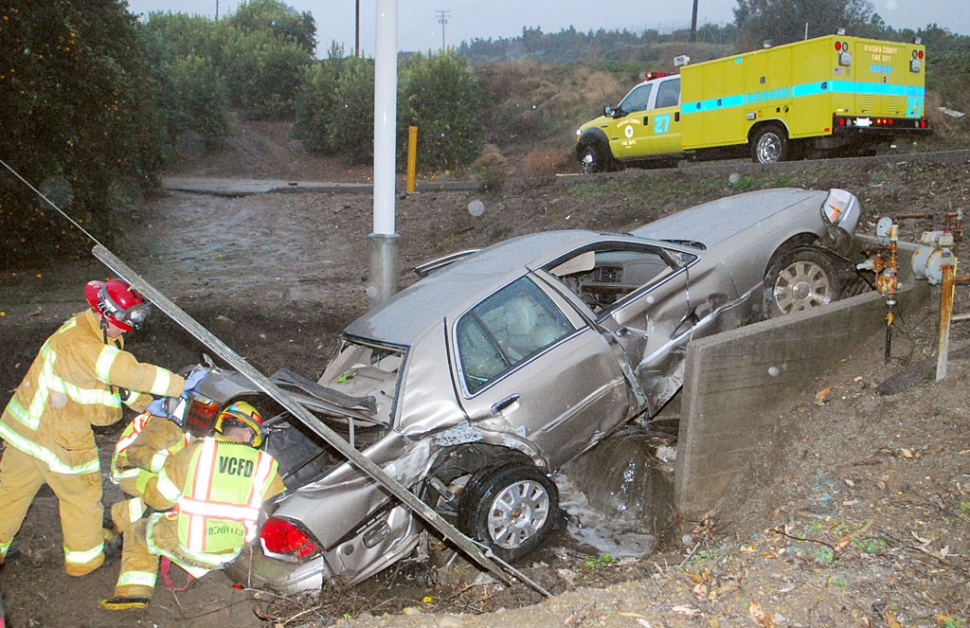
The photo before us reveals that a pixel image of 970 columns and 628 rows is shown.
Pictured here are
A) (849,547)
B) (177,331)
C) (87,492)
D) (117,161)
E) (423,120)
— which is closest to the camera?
(849,547)

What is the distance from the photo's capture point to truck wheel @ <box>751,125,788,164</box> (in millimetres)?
12555

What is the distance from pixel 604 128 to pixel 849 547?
12.4m

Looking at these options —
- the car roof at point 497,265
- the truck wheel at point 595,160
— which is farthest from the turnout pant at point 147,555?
the truck wheel at point 595,160

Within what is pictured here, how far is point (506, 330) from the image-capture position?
16.8 ft

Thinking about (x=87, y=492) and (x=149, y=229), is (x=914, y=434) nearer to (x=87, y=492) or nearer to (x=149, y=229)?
(x=87, y=492)

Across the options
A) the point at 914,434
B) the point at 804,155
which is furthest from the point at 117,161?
the point at 914,434

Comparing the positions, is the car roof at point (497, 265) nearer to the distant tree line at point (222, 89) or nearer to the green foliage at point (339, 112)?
the distant tree line at point (222, 89)

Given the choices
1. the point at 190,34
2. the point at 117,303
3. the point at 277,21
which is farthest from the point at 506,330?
the point at 277,21

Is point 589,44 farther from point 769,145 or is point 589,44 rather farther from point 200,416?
point 200,416

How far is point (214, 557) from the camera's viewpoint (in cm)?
438

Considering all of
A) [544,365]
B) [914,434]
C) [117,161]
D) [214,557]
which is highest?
[117,161]

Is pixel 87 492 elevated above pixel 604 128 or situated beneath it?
situated beneath

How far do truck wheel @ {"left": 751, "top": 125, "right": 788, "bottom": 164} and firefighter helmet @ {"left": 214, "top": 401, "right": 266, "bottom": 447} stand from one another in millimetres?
10175

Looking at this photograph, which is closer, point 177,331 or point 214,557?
point 214,557
